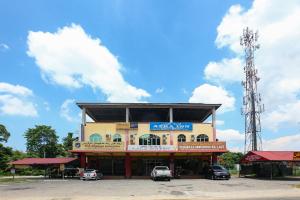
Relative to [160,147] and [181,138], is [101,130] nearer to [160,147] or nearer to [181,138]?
[160,147]

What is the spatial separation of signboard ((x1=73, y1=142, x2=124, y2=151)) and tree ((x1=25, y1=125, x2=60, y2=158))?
44.4 meters

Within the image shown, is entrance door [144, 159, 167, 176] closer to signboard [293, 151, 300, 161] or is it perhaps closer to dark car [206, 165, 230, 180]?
dark car [206, 165, 230, 180]

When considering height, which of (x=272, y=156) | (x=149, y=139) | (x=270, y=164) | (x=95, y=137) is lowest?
(x=270, y=164)

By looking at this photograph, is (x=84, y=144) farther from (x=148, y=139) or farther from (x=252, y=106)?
(x=252, y=106)

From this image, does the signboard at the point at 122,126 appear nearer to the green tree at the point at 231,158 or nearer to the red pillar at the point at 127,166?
the red pillar at the point at 127,166

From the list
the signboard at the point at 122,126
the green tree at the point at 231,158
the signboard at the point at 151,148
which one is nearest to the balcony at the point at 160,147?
the signboard at the point at 151,148

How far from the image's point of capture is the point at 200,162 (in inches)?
2267

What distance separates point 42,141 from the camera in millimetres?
97312

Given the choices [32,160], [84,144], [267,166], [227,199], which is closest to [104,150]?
[84,144]

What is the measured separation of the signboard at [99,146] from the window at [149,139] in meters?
4.48

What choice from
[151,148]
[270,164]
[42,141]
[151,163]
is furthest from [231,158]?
[151,148]

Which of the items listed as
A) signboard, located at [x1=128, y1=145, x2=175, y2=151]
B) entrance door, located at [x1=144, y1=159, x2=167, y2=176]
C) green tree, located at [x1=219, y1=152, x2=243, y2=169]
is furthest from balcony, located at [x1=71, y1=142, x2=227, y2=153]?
green tree, located at [x1=219, y1=152, x2=243, y2=169]

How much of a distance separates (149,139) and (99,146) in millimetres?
7499

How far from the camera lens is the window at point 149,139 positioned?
186 ft
